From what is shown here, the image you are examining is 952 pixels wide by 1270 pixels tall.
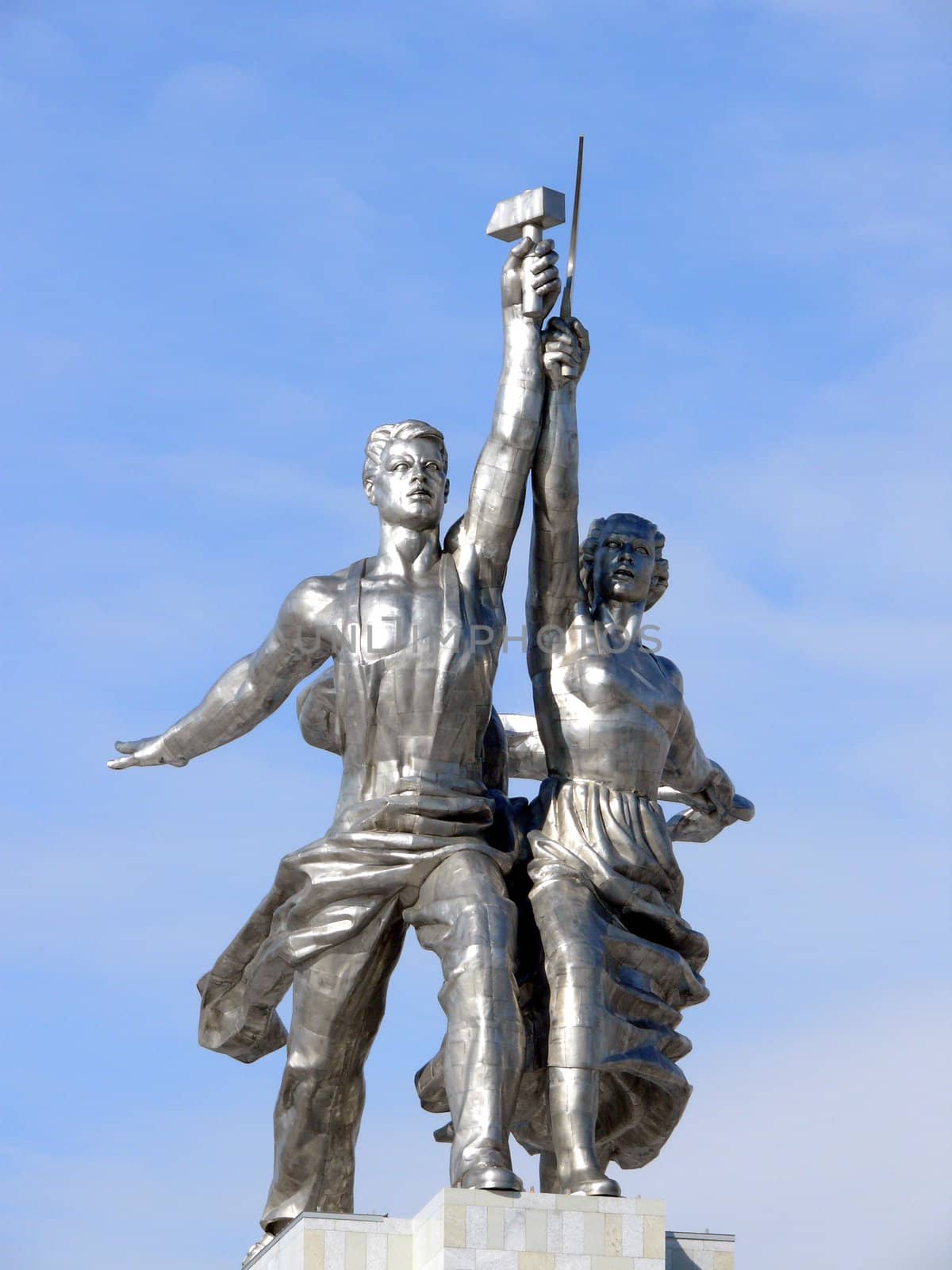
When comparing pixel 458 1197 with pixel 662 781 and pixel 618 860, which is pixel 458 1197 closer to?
pixel 618 860

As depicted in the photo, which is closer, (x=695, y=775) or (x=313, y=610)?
(x=313, y=610)

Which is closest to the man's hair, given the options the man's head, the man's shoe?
the man's head

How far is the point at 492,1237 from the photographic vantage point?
14.5m

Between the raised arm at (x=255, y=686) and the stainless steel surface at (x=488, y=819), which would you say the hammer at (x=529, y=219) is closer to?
the stainless steel surface at (x=488, y=819)

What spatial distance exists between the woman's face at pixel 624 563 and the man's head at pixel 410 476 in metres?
1.02

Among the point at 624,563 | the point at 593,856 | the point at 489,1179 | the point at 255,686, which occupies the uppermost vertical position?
the point at 624,563

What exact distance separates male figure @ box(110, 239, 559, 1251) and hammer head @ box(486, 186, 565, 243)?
0.53 feet

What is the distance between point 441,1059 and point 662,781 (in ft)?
8.69

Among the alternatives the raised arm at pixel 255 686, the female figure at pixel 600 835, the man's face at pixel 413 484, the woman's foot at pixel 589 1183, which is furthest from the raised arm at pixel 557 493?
the woman's foot at pixel 589 1183

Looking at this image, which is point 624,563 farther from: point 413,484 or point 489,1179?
point 489,1179

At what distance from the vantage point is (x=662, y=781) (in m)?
17.5

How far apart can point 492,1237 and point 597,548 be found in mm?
4332

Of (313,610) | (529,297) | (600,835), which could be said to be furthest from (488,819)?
(529,297)

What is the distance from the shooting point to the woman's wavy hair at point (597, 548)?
17.0m
